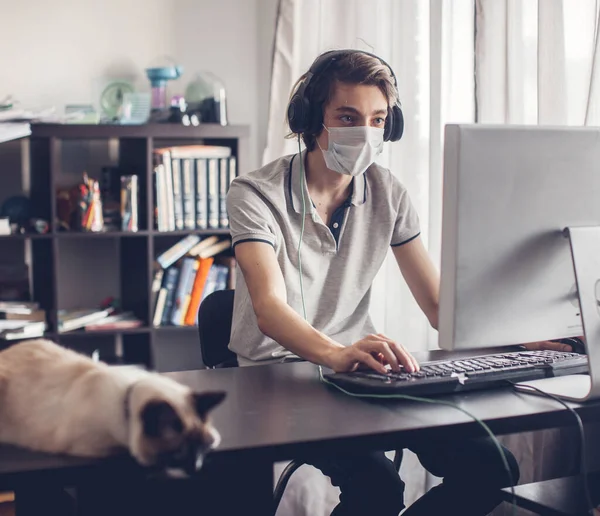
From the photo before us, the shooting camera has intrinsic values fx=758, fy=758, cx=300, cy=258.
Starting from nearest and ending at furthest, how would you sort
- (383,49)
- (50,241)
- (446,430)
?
(446,430)
(383,49)
(50,241)

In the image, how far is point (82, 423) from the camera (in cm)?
87

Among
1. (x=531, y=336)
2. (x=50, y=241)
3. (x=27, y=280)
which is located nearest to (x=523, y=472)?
(x=531, y=336)

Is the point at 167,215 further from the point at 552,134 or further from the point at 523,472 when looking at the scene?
the point at 552,134

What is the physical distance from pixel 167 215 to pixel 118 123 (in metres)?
0.39

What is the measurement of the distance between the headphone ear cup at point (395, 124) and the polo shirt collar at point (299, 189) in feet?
0.38

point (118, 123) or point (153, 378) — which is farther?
point (118, 123)

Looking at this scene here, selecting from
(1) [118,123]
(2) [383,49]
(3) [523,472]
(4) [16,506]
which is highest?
(2) [383,49]

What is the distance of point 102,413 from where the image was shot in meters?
0.87

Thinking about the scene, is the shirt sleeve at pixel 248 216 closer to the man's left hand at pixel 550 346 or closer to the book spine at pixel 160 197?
the man's left hand at pixel 550 346

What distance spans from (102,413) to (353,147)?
0.92 metres

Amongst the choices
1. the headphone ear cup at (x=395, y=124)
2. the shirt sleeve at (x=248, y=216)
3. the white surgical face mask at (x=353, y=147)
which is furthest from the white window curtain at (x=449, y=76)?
the shirt sleeve at (x=248, y=216)

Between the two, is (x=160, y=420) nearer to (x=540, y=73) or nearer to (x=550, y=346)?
(x=550, y=346)

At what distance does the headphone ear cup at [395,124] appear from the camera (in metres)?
1.70

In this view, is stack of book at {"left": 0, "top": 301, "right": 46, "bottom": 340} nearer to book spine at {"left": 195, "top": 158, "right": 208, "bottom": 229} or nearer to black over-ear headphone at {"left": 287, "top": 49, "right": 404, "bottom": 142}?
book spine at {"left": 195, "top": 158, "right": 208, "bottom": 229}
